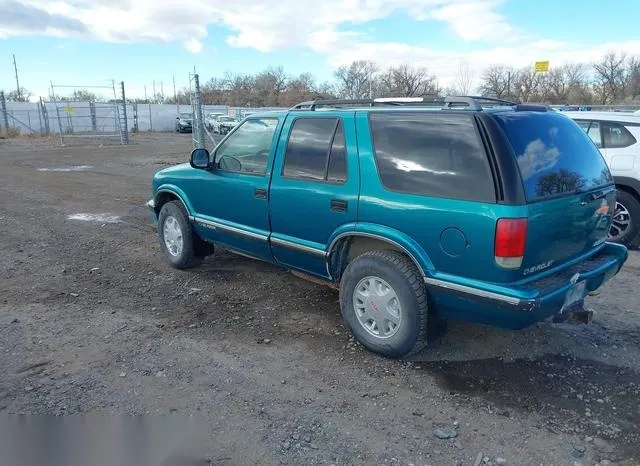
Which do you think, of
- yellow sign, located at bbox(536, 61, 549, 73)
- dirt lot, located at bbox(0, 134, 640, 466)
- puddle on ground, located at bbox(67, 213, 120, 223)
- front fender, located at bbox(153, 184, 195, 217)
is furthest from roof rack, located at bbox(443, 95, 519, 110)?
yellow sign, located at bbox(536, 61, 549, 73)

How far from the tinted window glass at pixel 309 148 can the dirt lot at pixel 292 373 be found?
1.29m

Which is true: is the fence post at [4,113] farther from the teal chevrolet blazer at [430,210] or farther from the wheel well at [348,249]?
the wheel well at [348,249]

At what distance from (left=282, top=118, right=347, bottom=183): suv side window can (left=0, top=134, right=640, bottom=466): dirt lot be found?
50.6 inches

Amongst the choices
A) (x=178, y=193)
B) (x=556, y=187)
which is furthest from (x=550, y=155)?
(x=178, y=193)

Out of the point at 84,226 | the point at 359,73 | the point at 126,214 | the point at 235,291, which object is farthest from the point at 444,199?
the point at 359,73

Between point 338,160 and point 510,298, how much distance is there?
1.63 m

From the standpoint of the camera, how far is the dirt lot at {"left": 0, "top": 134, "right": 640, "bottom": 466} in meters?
2.94

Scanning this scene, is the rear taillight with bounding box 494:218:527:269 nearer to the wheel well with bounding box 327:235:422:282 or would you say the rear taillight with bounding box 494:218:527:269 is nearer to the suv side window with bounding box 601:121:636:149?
the wheel well with bounding box 327:235:422:282

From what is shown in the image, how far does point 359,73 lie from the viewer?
2356 inches

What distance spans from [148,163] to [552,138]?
16.3 m

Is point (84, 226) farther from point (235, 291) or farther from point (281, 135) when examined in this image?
point (281, 135)

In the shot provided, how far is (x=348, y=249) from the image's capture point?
4156 mm

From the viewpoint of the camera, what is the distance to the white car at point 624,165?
276 inches

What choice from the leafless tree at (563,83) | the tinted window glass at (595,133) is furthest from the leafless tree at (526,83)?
the tinted window glass at (595,133)
